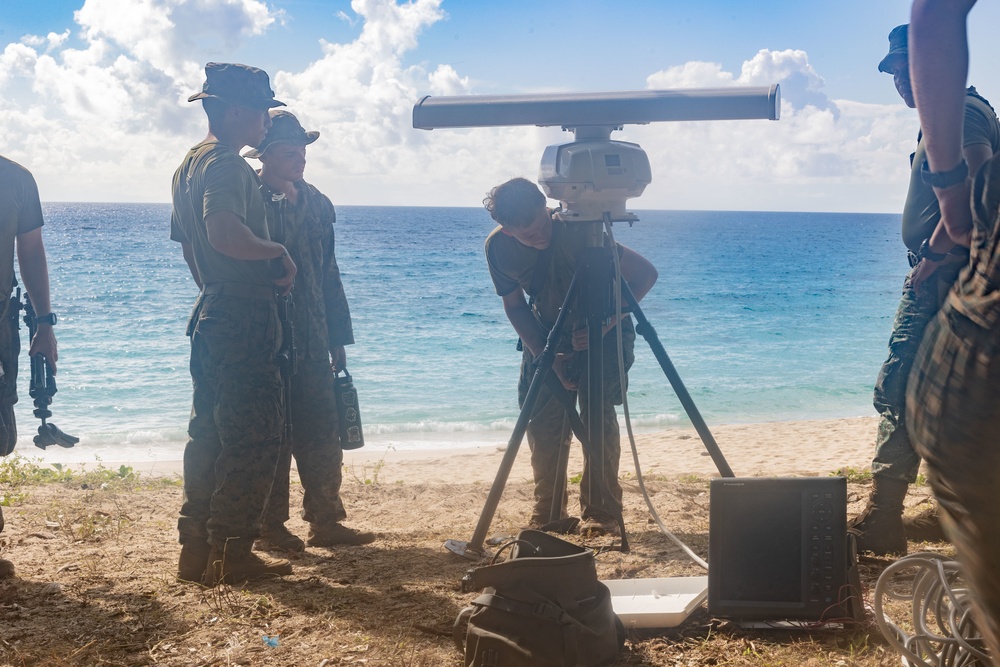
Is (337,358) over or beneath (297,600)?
over

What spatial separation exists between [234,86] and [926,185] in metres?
2.52

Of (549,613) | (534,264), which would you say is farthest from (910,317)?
(549,613)

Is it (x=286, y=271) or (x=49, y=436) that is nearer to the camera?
(x=286, y=271)

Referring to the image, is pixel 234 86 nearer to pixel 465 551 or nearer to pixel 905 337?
pixel 465 551

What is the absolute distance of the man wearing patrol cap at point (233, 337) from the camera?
330 centimetres

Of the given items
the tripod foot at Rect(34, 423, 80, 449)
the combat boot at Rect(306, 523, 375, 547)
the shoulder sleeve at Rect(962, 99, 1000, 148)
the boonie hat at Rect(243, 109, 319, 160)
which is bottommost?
the combat boot at Rect(306, 523, 375, 547)

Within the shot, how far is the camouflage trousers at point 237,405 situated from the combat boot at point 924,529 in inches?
103

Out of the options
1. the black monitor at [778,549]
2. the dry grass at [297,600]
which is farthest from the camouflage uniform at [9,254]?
the black monitor at [778,549]

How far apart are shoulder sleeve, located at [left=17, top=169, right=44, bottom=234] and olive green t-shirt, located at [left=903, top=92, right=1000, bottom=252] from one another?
330cm

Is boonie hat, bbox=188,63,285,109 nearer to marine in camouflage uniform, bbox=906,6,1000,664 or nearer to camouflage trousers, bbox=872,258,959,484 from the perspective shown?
camouflage trousers, bbox=872,258,959,484

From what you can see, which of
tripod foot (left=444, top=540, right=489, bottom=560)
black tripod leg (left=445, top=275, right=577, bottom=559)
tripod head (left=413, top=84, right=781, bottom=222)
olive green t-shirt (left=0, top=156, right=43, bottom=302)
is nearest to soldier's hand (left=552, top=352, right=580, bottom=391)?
black tripod leg (left=445, top=275, right=577, bottom=559)

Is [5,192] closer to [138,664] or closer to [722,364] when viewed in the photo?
[138,664]

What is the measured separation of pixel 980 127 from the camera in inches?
107

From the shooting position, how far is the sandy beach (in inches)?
104
